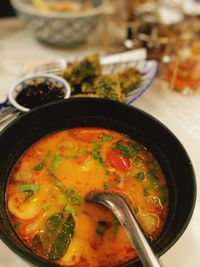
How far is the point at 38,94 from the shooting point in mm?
1503

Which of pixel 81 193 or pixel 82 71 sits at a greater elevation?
pixel 82 71

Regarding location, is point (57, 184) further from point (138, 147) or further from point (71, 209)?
point (138, 147)

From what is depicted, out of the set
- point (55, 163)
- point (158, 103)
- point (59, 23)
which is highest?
point (59, 23)

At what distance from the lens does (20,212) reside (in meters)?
1.03

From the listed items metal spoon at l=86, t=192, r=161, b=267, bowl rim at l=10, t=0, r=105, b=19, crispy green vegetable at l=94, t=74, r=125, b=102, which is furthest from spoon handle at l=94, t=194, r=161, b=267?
bowl rim at l=10, t=0, r=105, b=19

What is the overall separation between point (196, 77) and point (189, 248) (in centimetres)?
108

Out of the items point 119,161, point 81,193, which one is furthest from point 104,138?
point 81,193

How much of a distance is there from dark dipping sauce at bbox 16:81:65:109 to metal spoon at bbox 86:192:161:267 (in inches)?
23.8

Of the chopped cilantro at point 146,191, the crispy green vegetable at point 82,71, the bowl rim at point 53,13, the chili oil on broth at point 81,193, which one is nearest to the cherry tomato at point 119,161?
the chili oil on broth at point 81,193

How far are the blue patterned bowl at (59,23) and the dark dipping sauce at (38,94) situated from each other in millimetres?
563

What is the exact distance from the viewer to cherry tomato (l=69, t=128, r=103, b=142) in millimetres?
1280

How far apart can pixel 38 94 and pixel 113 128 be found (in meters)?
0.44

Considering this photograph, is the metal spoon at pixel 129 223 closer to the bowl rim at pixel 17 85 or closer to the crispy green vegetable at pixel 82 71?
the bowl rim at pixel 17 85

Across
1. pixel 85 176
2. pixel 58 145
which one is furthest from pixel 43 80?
pixel 85 176
